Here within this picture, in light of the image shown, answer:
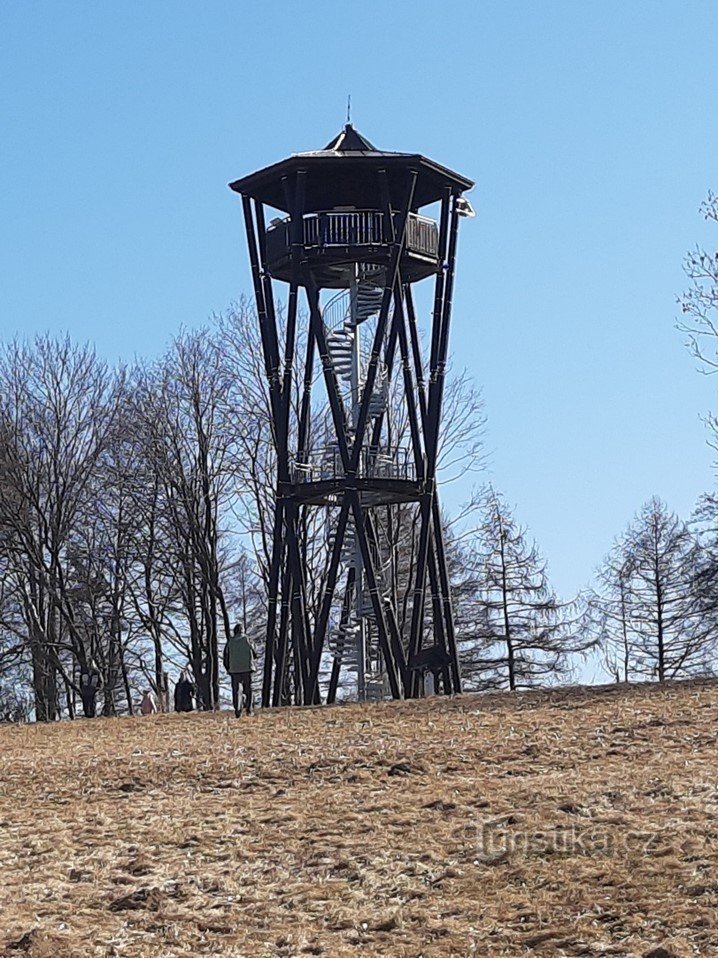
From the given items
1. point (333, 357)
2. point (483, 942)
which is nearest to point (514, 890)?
point (483, 942)

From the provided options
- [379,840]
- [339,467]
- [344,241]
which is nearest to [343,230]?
[344,241]

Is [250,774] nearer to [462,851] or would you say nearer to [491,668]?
[462,851]

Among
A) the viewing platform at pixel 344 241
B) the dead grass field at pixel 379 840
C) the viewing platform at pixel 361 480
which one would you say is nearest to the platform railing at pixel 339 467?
the viewing platform at pixel 361 480

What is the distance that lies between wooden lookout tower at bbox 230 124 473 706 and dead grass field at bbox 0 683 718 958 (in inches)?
339

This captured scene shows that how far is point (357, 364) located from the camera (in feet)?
98.2

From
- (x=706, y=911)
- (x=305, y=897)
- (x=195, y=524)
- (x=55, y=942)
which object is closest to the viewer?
(x=706, y=911)

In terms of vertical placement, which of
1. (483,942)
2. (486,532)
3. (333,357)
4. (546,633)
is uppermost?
(333,357)

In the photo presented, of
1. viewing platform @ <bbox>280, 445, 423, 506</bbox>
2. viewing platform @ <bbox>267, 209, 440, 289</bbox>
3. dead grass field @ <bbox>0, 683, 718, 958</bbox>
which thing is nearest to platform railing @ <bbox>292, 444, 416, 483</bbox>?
viewing platform @ <bbox>280, 445, 423, 506</bbox>

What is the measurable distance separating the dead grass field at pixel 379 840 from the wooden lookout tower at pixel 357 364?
28.2 feet

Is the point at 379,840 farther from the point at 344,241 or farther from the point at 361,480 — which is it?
the point at 344,241

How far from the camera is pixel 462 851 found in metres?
12.3

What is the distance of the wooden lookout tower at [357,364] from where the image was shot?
28.0 m

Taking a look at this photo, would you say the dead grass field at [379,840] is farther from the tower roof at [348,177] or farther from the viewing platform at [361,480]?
the tower roof at [348,177]

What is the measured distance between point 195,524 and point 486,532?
8.48m
